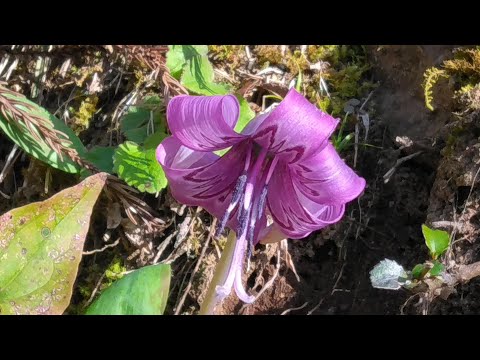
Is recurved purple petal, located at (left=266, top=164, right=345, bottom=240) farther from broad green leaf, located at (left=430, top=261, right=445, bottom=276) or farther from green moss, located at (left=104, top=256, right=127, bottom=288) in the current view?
green moss, located at (left=104, top=256, right=127, bottom=288)

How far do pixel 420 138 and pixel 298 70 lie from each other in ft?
1.48

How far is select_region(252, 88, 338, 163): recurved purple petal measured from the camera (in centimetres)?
126

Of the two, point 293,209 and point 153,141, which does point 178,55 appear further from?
point 293,209

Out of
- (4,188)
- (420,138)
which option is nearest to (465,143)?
(420,138)

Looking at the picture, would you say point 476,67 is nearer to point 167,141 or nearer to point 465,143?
point 465,143

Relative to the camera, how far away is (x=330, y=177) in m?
1.37

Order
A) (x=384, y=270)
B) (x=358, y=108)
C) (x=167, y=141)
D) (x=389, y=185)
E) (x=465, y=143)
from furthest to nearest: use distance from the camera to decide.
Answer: (x=358, y=108), (x=389, y=185), (x=465, y=143), (x=384, y=270), (x=167, y=141)

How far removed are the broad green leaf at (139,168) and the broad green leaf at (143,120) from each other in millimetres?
64

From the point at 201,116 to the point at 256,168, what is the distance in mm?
219

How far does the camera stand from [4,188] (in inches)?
84.1

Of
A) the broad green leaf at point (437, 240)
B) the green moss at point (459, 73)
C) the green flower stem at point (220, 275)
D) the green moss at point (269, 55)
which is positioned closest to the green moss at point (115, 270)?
the green flower stem at point (220, 275)

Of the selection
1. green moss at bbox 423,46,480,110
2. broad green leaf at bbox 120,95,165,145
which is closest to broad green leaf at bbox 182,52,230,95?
broad green leaf at bbox 120,95,165,145

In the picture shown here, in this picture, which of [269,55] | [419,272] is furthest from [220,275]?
[269,55]

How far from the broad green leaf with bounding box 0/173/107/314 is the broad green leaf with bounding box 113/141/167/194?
0.30 m
